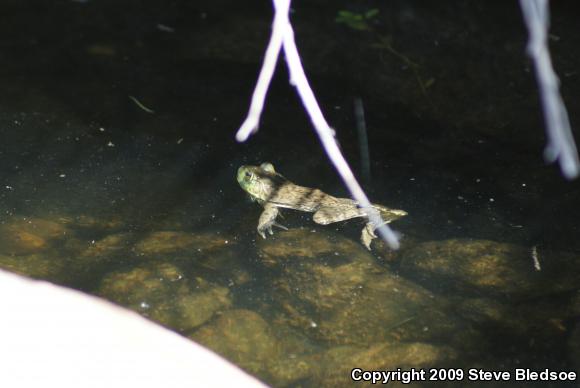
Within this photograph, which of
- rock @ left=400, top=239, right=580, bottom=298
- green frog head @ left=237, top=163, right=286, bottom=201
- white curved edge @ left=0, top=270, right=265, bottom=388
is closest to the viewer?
→ white curved edge @ left=0, top=270, right=265, bottom=388

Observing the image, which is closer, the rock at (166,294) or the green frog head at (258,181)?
the rock at (166,294)

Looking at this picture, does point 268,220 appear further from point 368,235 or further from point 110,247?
point 110,247

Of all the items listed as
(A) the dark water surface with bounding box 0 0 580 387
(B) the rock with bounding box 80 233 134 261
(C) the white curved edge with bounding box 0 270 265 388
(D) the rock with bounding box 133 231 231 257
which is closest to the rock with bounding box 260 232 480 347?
(A) the dark water surface with bounding box 0 0 580 387

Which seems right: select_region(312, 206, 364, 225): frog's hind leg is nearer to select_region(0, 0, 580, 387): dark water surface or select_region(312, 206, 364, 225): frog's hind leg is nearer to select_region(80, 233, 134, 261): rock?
select_region(0, 0, 580, 387): dark water surface

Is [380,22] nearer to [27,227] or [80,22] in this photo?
[80,22]

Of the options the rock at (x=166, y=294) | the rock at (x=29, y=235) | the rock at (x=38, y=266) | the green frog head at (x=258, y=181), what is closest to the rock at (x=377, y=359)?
the rock at (x=166, y=294)

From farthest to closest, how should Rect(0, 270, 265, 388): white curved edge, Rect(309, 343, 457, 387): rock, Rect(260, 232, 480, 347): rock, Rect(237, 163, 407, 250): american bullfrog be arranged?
Result: Rect(237, 163, 407, 250): american bullfrog < Rect(260, 232, 480, 347): rock < Rect(309, 343, 457, 387): rock < Rect(0, 270, 265, 388): white curved edge

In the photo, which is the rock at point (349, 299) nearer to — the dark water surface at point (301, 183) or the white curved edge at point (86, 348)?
the dark water surface at point (301, 183)

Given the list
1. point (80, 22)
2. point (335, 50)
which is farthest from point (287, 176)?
point (80, 22)
